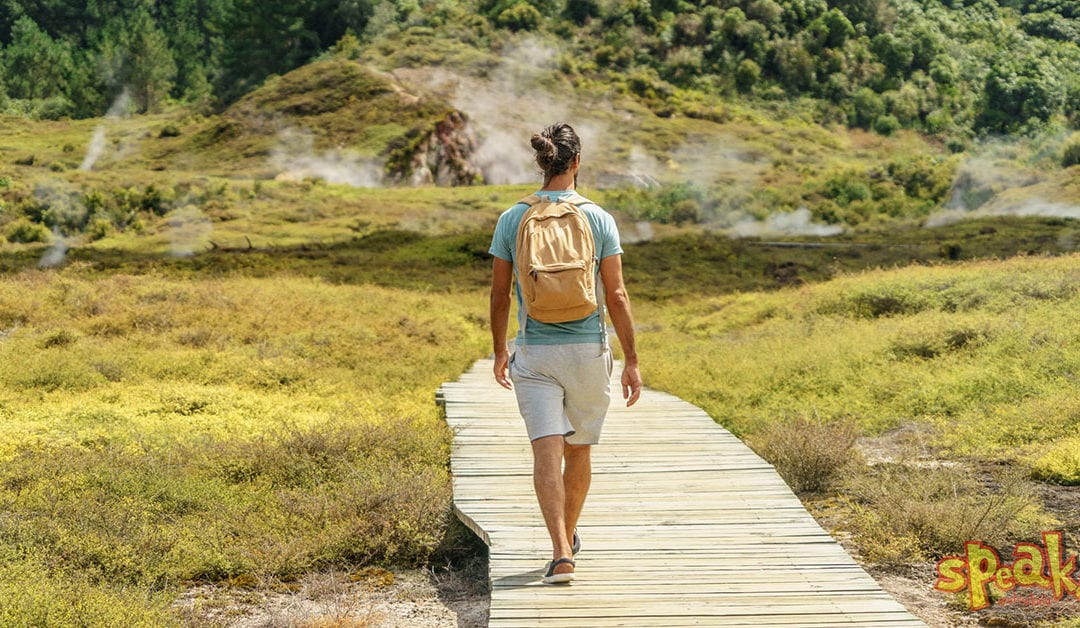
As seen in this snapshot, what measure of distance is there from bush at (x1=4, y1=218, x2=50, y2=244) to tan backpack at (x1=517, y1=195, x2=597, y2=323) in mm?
33520

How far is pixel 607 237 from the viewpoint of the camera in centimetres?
562

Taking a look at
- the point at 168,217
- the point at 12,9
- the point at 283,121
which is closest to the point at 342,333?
the point at 168,217

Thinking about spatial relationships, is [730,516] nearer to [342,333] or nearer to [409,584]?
[409,584]

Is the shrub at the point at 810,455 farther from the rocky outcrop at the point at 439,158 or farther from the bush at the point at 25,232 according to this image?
the rocky outcrop at the point at 439,158

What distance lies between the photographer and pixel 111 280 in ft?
72.0

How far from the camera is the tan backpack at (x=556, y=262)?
17.7ft

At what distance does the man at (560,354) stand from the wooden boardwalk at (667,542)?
39 centimetres

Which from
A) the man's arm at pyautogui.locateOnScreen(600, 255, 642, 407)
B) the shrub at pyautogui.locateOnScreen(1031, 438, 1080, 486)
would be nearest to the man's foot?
the man's arm at pyautogui.locateOnScreen(600, 255, 642, 407)

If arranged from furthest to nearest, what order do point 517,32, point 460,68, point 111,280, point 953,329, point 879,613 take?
1. point 517,32
2. point 460,68
3. point 111,280
4. point 953,329
5. point 879,613

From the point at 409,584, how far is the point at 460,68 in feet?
201

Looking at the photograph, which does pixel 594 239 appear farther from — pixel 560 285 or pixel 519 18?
pixel 519 18

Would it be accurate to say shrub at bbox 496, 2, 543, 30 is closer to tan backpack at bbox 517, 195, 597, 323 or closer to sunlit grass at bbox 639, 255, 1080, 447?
sunlit grass at bbox 639, 255, 1080, 447

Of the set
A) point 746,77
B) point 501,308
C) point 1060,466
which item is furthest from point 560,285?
point 746,77

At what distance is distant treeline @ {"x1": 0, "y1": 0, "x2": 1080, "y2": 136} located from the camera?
7056cm
